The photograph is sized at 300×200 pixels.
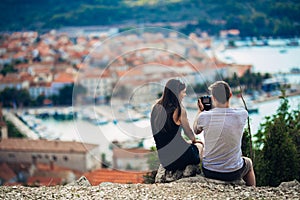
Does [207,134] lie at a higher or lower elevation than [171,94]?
lower

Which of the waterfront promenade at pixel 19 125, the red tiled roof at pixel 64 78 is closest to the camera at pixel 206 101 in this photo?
the waterfront promenade at pixel 19 125

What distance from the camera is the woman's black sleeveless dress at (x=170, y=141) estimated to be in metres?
2.61

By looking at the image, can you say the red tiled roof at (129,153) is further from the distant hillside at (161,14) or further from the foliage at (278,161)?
the distant hillside at (161,14)

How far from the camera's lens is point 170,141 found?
8.61ft

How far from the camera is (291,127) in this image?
4.16m

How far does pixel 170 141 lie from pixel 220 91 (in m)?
0.38

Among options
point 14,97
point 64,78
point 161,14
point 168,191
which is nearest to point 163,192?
point 168,191

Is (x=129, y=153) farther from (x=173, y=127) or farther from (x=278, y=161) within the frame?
(x=278, y=161)

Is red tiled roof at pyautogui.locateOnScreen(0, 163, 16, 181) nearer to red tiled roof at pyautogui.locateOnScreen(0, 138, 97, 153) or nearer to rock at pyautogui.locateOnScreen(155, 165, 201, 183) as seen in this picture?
red tiled roof at pyautogui.locateOnScreen(0, 138, 97, 153)

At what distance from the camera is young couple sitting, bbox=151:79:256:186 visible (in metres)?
2.48

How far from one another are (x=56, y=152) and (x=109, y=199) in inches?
698

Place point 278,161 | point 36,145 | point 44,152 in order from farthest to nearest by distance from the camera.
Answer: point 36,145, point 44,152, point 278,161

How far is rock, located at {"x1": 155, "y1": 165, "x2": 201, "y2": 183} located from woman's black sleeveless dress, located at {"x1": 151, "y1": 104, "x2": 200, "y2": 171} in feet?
0.14

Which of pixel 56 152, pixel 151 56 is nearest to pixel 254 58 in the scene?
pixel 56 152
